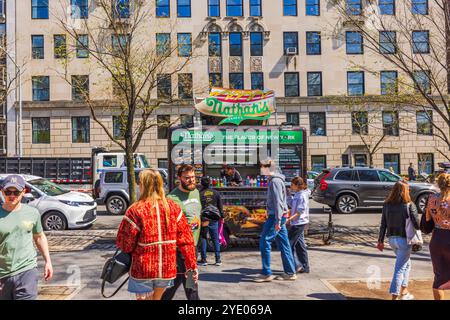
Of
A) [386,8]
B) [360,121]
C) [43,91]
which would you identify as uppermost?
[386,8]

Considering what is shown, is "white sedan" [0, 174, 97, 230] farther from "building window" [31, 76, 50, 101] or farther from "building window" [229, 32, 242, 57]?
"building window" [229, 32, 242, 57]

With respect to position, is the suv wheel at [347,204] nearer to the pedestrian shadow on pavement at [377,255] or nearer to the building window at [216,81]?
the pedestrian shadow on pavement at [377,255]

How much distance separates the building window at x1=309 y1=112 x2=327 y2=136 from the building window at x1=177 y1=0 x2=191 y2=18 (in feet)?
39.9

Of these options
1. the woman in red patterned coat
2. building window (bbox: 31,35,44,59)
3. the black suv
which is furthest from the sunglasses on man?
building window (bbox: 31,35,44,59)

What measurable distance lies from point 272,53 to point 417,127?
12.0 metres

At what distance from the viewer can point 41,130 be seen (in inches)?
1288

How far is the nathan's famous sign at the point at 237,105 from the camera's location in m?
11.4

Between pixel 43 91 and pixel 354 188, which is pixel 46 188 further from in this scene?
pixel 43 91

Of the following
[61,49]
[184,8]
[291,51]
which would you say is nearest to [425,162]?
[291,51]

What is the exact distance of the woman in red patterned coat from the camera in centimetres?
397

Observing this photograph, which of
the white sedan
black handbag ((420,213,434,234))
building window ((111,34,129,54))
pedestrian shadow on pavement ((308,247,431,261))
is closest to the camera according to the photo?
black handbag ((420,213,434,234))

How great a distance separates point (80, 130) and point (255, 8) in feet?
54.1

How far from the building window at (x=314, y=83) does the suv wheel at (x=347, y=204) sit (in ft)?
56.6
